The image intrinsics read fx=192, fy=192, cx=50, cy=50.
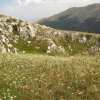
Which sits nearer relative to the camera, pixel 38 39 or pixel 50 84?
pixel 50 84

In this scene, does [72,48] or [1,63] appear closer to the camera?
[1,63]

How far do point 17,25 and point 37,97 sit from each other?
445 feet

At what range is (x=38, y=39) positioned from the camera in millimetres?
142375

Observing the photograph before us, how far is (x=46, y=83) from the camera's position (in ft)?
38.0

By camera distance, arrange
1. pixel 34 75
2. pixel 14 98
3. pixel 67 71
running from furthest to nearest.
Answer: pixel 67 71 → pixel 34 75 → pixel 14 98

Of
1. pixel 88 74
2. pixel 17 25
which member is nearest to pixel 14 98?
pixel 88 74

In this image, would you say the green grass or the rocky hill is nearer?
the green grass

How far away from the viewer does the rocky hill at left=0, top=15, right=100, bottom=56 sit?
423ft

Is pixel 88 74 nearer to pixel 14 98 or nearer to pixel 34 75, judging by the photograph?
pixel 34 75

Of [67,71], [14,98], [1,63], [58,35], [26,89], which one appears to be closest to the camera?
[14,98]

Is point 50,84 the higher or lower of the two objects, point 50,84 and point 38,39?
the lower

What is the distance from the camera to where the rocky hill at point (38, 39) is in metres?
129

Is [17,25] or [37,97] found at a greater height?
[17,25]

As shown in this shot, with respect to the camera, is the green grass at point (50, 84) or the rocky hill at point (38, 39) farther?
the rocky hill at point (38, 39)
